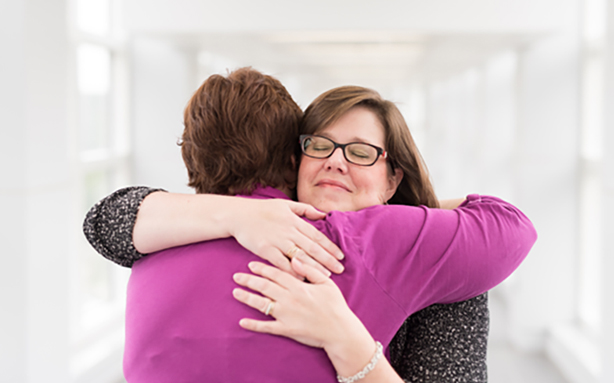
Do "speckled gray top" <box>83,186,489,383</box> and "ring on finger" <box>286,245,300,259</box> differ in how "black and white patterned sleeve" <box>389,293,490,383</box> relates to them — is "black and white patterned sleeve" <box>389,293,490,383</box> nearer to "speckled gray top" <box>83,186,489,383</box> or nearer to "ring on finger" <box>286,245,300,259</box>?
"speckled gray top" <box>83,186,489,383</box>

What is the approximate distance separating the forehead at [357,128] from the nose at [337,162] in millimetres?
45

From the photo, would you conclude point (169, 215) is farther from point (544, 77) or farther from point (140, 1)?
point (544, 77)

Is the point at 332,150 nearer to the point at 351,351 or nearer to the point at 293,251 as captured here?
the point at 293,251

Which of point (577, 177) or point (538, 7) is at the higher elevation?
point (538, 7)

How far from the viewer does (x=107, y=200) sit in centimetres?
129

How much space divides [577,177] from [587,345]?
4.53 ft

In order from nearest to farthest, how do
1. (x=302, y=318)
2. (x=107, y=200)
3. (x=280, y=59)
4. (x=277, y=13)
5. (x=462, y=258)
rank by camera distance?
1. (x=302, y=318)
2. (x=462, y=258)
3. (x=107, y=200)
4. (x=277, y=13)
5. (x=280, y=59)

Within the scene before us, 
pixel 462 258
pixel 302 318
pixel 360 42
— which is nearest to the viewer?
pixel 302 318

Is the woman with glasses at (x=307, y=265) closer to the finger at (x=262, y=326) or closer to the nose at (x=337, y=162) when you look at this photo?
the finger at (x=262, y=326)

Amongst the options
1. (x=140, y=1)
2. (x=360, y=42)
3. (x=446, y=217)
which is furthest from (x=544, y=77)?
(x=446, y=217)

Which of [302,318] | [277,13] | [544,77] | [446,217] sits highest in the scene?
[277,13]

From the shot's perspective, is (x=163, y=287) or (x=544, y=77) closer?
(x=163, y=287)

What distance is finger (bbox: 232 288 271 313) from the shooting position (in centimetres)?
105

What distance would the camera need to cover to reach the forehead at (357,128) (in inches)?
57.3
